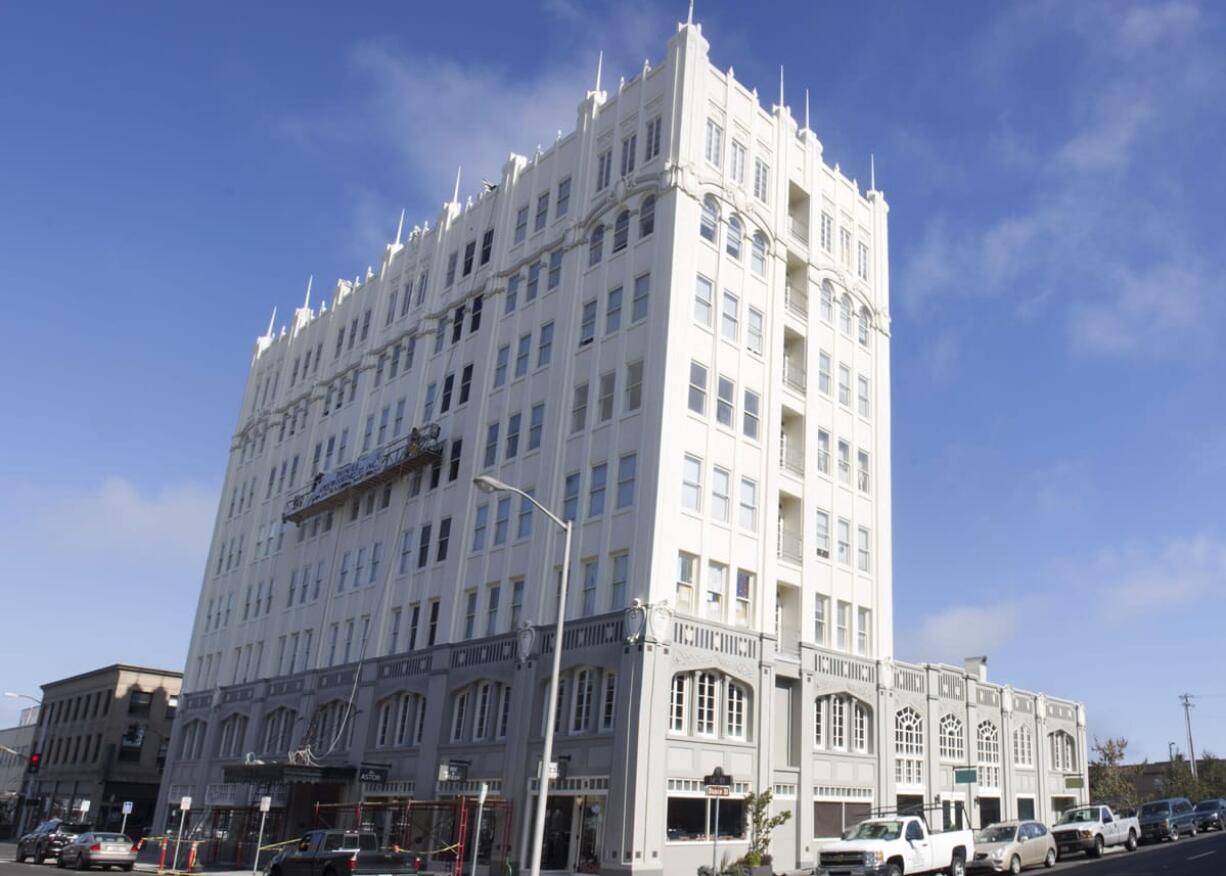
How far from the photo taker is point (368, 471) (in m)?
48.6

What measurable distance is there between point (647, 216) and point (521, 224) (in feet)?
29.4

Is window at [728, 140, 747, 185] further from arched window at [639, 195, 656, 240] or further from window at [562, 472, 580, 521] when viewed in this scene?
window at [562, 472, 580, 521]

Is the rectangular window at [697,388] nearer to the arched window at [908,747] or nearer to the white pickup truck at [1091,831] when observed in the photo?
→ the arched window at [908,747]

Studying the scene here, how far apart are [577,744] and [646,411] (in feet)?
37.1

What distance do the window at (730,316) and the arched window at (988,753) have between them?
808 inches

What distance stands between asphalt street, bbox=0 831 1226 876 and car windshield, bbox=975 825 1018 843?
46.1 inches

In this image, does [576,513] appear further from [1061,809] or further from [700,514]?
[1061,809]

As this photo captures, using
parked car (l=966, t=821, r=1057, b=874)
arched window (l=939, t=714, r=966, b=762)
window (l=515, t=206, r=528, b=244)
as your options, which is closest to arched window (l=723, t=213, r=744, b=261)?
window (l=515, t=206, r=528, b=244)

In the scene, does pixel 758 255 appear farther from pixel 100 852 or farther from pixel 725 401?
pixel 100 852

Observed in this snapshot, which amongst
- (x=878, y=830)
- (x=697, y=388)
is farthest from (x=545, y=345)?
(x=878, y=830)

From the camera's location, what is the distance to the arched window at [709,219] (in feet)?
130

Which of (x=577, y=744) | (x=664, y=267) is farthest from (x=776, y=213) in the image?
(x=577, y=744)

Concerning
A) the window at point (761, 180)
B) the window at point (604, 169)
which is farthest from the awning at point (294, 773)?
the window at point (761, 180)

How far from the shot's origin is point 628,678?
3216 cm
